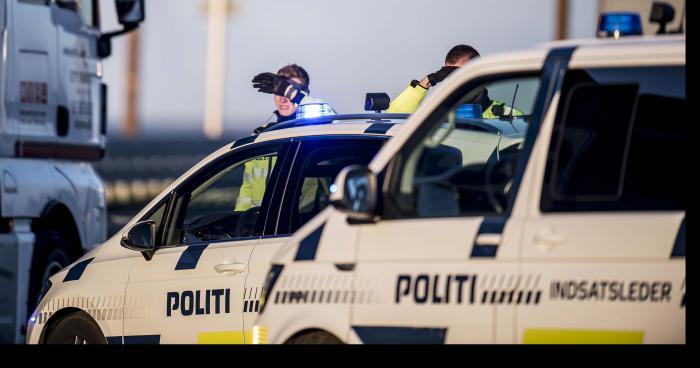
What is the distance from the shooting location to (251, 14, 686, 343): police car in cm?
538

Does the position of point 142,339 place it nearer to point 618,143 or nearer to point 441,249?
point 441,249

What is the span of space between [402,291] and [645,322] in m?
1.00

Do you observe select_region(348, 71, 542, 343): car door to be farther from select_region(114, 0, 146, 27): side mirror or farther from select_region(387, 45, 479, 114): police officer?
select_region(114, 0, 146, 27): side mirror

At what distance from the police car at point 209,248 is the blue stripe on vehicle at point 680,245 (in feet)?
9.48

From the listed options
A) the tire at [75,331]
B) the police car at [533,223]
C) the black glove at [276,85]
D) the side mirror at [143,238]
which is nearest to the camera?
the police car at [533,223]

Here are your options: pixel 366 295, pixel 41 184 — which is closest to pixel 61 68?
pixel 41 184

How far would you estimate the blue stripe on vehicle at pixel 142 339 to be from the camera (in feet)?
27.0

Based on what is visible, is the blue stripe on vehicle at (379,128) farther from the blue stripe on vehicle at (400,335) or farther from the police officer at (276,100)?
the blue stripe on vehicle at (400,335)

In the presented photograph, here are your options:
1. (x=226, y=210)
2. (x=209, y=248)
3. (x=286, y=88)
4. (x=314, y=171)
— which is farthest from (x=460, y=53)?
(x=209, y=248)

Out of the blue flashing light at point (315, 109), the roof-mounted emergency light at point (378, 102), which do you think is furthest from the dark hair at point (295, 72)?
the roof-mounted emergency light at point (378, 102)

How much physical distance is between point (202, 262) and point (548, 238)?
2962mm

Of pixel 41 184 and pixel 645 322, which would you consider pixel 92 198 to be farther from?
pixel 645 322

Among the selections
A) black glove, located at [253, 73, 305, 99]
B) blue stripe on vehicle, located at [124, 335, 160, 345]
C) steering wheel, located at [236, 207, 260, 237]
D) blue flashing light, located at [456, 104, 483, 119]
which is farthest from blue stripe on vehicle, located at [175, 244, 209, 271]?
black glove, located at [253, 73, 305, 99]

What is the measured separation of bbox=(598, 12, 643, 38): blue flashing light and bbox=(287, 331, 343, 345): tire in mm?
1536
